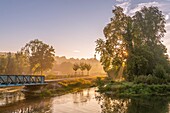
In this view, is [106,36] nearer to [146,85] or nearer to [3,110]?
[146,85]

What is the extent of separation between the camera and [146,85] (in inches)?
1750

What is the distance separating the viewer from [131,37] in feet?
180

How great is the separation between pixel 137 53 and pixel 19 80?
28.2 m

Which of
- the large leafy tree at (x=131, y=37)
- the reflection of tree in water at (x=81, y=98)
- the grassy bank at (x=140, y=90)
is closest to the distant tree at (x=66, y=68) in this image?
the large leafy tree at (x=131, y=37)

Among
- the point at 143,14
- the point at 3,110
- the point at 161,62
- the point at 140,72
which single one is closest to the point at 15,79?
the point at 3,110

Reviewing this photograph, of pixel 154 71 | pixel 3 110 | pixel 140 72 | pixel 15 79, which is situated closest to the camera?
pixel 3 110

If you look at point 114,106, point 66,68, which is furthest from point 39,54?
point 66,68

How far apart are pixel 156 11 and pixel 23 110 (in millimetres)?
48079

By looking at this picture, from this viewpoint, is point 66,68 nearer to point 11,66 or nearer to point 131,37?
point 11,66

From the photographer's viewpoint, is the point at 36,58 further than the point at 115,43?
Yes

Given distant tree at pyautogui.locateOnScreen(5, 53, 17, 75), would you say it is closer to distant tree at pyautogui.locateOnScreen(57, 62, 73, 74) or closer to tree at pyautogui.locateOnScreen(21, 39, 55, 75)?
tree at pyautogui.locateOnScreen(21, 39, 55, 75)

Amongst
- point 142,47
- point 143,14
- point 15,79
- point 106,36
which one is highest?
point 143,14

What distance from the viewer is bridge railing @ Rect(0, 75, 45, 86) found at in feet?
107

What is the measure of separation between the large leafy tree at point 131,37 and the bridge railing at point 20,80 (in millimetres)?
22311
